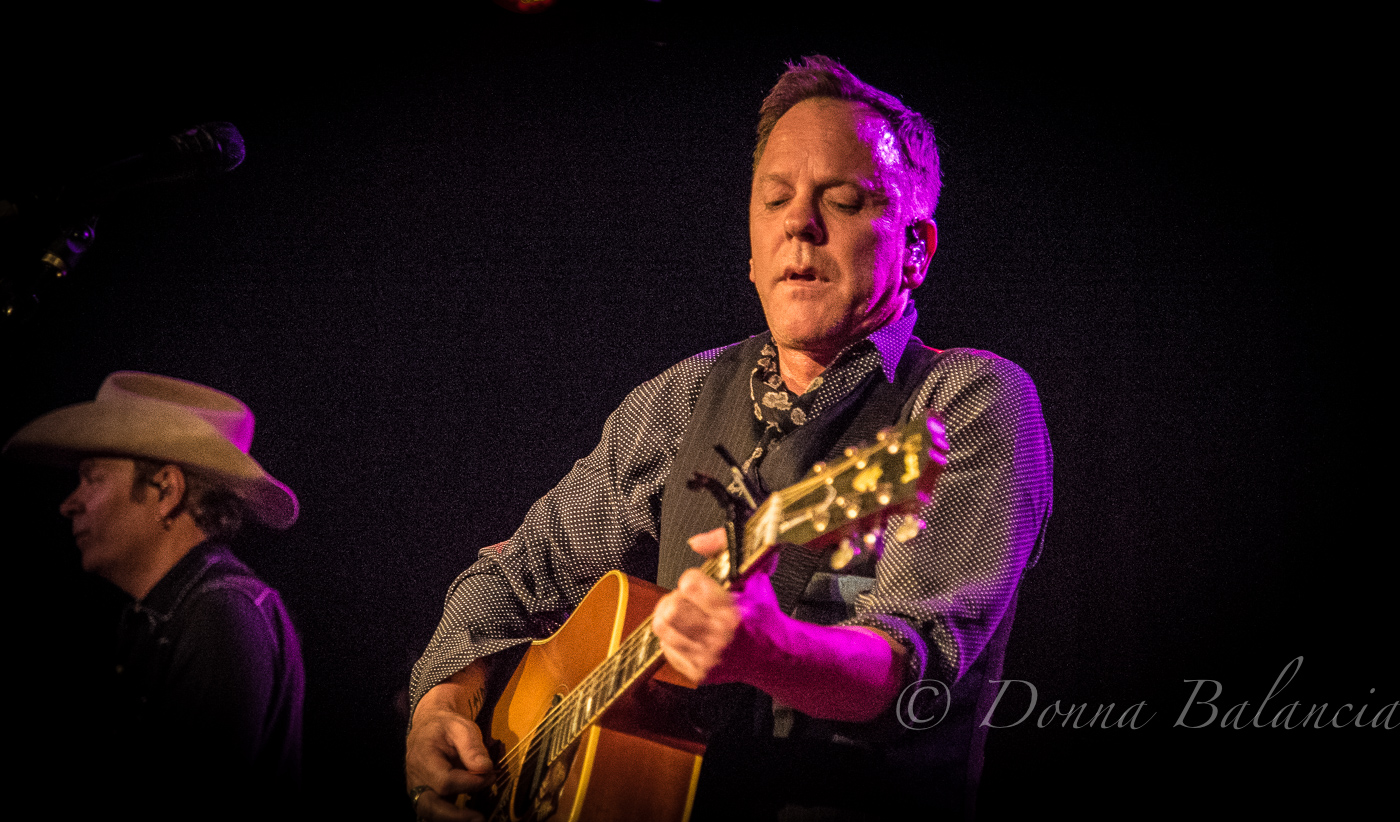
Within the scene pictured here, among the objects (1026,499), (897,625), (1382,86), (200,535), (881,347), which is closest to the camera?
(897,625)

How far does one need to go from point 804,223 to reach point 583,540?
3.08 ft

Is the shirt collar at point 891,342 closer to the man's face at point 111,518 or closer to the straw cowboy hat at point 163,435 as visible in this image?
the straw cowboy hat at point 163,435

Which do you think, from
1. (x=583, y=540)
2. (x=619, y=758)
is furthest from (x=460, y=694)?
(x=619, y=758)

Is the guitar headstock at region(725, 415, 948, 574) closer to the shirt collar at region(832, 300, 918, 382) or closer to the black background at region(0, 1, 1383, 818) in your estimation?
the shirt collar at region(832, 300, 918, 382)

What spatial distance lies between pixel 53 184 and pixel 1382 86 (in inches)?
124

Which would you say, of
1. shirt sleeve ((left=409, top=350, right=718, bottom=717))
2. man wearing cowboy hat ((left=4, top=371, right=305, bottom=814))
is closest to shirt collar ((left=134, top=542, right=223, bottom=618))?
man wearing cowboy hat ((left=4, top=371, right=305, bottom=814))

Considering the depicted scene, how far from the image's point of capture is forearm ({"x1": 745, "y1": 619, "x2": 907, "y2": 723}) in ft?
3.79

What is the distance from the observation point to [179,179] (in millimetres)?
2059

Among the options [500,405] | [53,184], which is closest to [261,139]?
[53,184]

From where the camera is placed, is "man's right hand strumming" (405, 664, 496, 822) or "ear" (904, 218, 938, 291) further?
"ear" (904, 218, 938, 291)

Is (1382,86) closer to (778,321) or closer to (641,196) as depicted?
(778,321)

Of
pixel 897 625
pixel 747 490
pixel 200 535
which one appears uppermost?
pixel 747 490

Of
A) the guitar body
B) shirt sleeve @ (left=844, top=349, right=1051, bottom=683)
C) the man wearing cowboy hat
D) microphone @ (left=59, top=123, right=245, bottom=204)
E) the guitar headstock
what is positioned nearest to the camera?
the guitar headstock

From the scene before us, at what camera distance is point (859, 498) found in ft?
3.73
